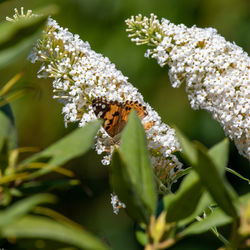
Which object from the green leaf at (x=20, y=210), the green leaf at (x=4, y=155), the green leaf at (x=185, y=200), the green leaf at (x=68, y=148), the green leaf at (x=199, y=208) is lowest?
the green leaf at (x=199, y=208)

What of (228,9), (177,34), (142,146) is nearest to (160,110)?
(228,9)

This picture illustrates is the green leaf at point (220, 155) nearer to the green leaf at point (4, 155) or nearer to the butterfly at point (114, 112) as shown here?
the green leaf at point (4, 155)

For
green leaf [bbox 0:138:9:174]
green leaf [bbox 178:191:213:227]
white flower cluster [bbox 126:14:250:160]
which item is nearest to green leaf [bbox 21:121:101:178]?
green leaf [bbox 0:138:9:174]

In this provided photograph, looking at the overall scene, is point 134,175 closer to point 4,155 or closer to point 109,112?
point 4,155

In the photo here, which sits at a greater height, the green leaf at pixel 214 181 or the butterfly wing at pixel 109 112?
the butterfly wing at pixel 109 112

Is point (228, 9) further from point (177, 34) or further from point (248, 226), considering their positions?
point (248, 226)

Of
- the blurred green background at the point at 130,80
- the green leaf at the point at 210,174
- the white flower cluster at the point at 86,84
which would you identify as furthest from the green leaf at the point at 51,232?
the blurred green background at the point at 130,80

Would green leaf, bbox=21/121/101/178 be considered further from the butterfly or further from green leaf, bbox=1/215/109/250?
the butterfly

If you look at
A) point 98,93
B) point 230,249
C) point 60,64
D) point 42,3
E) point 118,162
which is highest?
point 42,3
